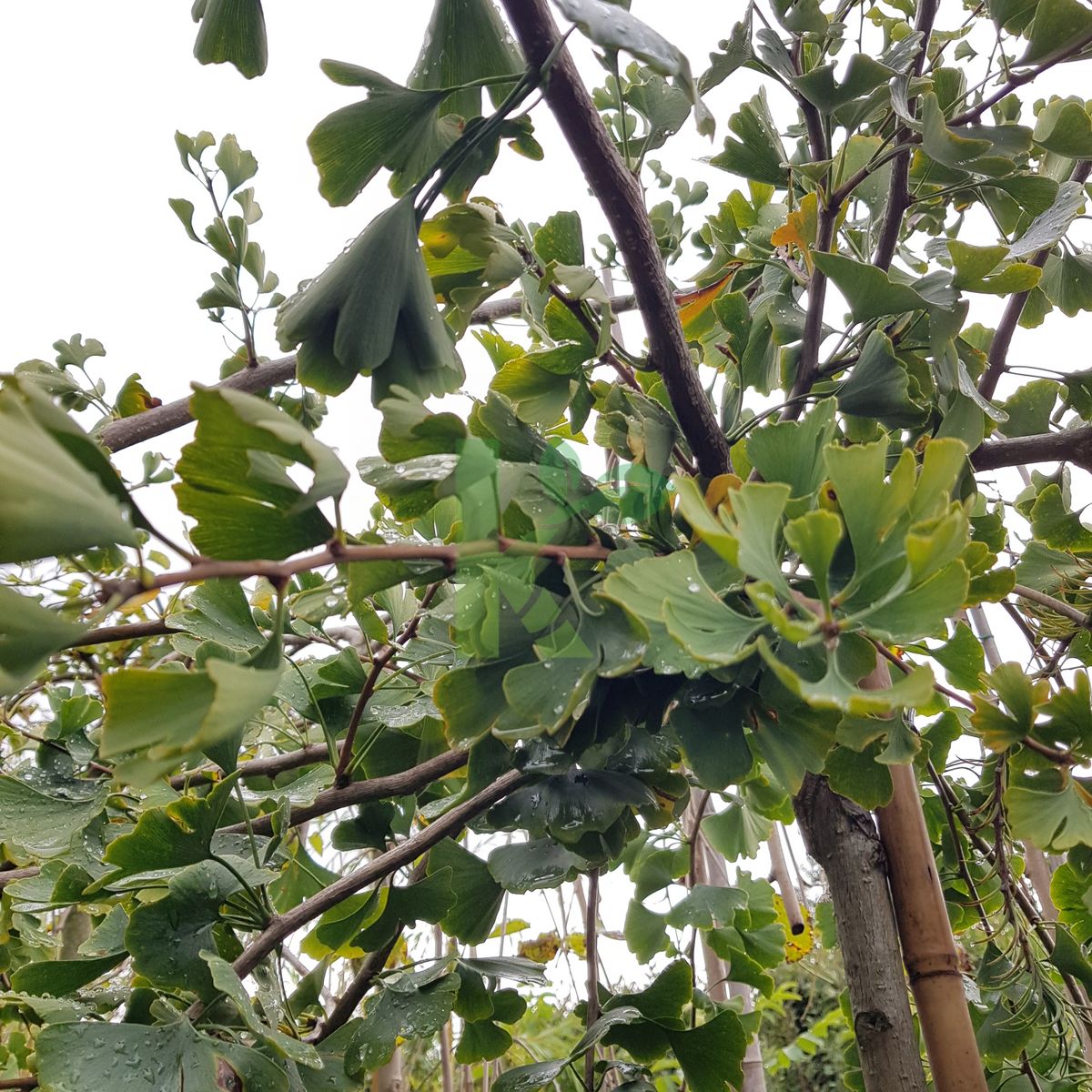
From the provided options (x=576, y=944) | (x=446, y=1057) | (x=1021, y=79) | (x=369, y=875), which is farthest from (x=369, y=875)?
(x=576, y=944)

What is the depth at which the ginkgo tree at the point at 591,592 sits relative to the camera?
24 centimetres

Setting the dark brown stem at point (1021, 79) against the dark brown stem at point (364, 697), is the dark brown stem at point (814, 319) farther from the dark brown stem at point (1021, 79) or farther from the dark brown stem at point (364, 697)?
the dark brown stem at point (364, 697)

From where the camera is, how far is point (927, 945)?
0.48 metres

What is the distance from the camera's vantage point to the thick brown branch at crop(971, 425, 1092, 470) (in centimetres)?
52

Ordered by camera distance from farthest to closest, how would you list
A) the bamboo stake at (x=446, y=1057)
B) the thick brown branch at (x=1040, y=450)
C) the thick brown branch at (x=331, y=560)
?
the bamboo stake at (x=446, y=1057) < the thick brown branch at (x=1040, y=450) < the thick brown branch at (x=331, y=560)

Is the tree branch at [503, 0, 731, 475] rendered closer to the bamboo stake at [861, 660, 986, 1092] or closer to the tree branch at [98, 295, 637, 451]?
the bamboo stake at [861, 660, 986, 1092]

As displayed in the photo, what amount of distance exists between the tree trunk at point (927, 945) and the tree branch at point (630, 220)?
0.23m

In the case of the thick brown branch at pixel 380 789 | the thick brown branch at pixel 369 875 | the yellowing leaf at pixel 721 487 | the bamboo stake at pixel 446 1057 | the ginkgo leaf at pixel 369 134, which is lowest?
the bamboo stake at pixel 446 1057

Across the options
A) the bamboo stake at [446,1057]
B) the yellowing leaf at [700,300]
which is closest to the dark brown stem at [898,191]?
the yellowing leaf at [700,300]

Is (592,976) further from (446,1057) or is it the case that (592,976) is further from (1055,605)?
(446,1057)

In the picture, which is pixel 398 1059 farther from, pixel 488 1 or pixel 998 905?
pixel 488 1

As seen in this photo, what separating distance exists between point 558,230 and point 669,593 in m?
0.25

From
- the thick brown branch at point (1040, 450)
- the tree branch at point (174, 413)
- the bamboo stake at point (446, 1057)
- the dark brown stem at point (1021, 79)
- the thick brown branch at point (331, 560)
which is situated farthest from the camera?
the bamboo stake at point (446, 1057)

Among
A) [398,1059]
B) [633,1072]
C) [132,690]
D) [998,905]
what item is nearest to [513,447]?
[132,690]
